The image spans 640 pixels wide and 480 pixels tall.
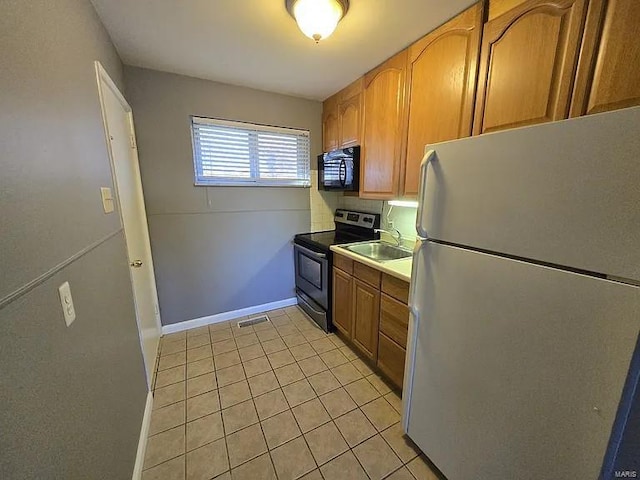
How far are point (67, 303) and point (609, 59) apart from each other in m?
2.09

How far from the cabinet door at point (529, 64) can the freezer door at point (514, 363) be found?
0.79 meters

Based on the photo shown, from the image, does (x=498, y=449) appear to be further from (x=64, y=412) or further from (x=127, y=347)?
(x=127, y=347)

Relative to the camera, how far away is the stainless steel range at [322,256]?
98.1 inches

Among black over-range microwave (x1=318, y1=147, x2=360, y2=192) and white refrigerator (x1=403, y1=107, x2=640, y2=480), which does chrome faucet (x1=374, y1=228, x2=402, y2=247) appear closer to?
black over-range microwave (x1=318, y1=147, x2=360, y2=192)

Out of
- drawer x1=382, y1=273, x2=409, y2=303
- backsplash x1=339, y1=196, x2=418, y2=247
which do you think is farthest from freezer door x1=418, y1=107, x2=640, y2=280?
backsplash x1=339, y1=196, x2=418, y2=247

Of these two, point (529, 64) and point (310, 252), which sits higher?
point (529, 64)

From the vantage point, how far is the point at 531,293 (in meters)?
0.83

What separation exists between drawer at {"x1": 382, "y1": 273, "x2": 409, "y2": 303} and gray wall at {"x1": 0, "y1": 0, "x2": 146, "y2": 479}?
156cm

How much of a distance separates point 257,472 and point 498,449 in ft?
3.78

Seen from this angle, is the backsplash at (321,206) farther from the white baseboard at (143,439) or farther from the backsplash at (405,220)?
the white baseboard at (143,439)

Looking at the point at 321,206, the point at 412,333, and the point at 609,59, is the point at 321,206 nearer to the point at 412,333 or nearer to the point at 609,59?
the point at 412,333

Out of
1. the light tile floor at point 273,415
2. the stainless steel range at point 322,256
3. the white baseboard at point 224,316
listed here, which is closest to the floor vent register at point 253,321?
the white baseboard at point 224,316

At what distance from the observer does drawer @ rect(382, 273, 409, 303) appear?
1.60 meters

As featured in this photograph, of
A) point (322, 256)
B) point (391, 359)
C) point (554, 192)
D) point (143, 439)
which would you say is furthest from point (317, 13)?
point (143, 439)
